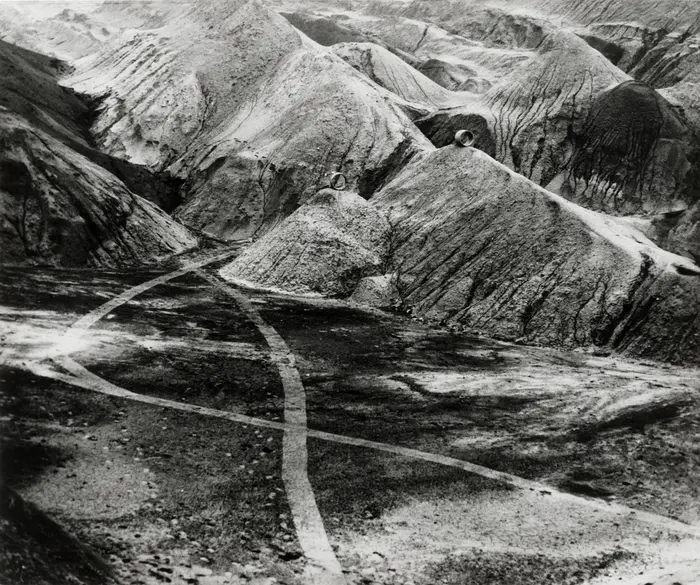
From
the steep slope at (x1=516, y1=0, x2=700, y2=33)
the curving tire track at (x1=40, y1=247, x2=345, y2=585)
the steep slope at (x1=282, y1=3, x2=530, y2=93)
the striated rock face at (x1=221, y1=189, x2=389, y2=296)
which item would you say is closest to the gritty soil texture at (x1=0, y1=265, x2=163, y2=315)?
the curving tire track at (x1=40, y1=247, x2=345, y2=585)

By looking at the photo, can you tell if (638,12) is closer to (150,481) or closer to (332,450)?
(332,450)

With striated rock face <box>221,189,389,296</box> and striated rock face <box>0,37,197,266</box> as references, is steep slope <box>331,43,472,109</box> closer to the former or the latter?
striated rock face <box>221,189,389,296</box>

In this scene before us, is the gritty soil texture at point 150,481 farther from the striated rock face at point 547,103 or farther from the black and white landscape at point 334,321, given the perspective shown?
the striated rock face at point 547,103

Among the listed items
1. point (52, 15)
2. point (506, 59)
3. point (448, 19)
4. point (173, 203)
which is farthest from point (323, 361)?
point (448, 19)

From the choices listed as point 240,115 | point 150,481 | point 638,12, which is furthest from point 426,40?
point 150,481

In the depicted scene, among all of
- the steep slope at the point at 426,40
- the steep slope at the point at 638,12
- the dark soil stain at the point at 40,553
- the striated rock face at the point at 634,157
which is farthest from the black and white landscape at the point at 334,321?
the steep slope at the point at 426,40
